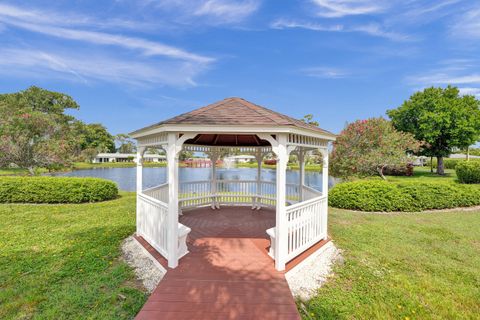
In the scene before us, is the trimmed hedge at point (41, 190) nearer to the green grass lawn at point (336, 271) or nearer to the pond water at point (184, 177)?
the green grass lawn at point (336, 271)

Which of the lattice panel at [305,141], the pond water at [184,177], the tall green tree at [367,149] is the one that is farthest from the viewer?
the pond water at [184,177]

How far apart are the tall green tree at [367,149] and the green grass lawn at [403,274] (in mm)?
6360

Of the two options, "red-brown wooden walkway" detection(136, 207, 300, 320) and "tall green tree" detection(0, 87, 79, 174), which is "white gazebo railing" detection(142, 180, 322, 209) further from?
"tall green tree" detection(0, 87, 79, 174)

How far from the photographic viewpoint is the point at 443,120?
899 inches

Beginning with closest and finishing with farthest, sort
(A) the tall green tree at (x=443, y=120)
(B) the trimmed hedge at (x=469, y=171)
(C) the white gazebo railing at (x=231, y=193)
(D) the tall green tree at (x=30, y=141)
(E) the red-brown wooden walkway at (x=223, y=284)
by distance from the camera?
(E) the red-brown wooden walkway at (x=223, y=284) → (C) the white gazebo railing at (x=231, y=193) → (D) the tall green tree at (x=30, y=141) → (B) the trimmed hedge at (x=469, y=171) → (A) the tall green tree at (x=443, y=120)

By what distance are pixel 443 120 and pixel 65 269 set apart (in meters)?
30.6

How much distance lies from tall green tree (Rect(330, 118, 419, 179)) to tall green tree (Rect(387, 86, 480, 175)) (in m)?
11.5

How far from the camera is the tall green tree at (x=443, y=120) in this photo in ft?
74.9

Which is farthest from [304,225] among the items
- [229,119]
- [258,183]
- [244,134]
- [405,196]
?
[405,196]

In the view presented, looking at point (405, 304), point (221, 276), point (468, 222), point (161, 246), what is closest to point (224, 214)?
point (161, 246)

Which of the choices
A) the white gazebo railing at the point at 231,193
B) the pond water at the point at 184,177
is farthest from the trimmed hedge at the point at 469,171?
the white gazebo railing at the point at 231,193

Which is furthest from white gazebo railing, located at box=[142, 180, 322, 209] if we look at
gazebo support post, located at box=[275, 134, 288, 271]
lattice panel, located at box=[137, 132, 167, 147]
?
gazebo support post, located at box=[275, 134, 288, 271]

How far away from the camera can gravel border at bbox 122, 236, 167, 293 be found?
3826 mm

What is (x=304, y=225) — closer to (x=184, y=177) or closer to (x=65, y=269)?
(x=65, y=269)
